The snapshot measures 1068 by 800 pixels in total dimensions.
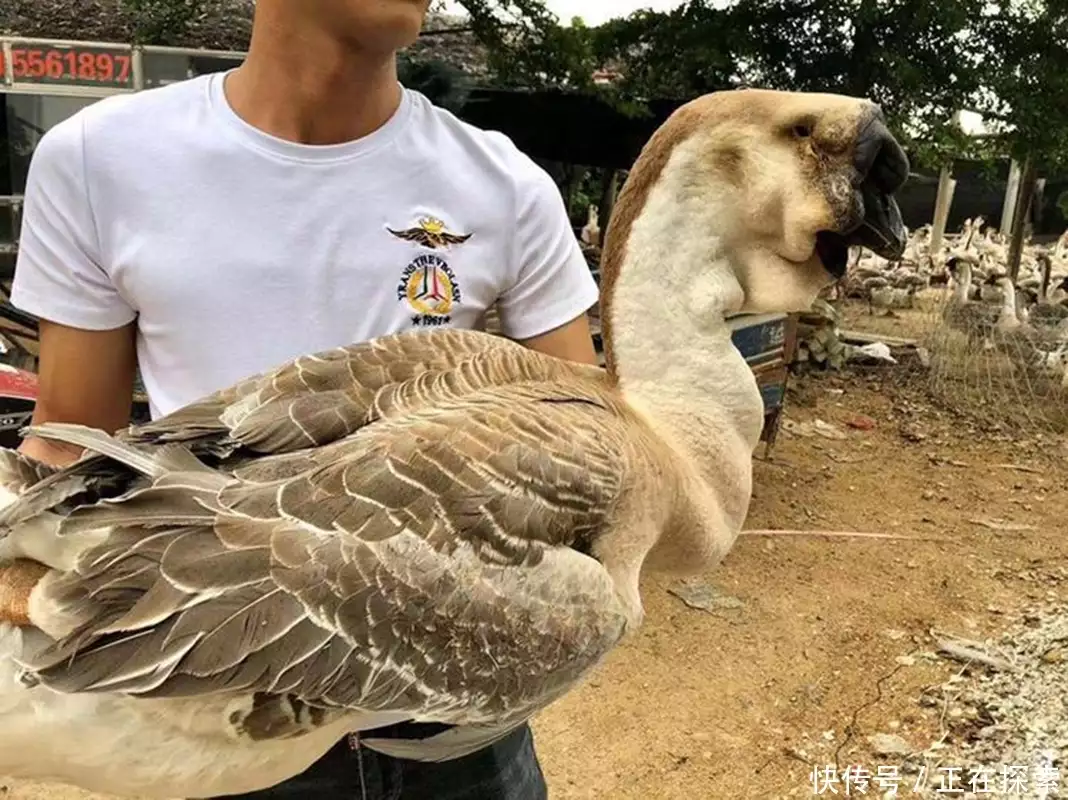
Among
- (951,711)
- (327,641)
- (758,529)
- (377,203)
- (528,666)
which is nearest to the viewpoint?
(327,641)

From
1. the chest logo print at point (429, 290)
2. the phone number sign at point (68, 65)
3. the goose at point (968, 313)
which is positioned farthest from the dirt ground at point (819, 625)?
the phone number sign at point (68, 65)

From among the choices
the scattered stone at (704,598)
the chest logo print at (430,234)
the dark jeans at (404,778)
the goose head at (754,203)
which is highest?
the goose head at (754,203)

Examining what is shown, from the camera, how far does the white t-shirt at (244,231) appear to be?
140 cm

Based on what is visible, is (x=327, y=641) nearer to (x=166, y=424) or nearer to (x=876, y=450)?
(x=166, y=424)

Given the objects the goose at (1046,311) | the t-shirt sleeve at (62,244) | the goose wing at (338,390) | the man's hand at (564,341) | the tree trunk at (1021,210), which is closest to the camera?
the goose wing at (338,390)

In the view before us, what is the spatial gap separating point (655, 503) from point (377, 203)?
604mm

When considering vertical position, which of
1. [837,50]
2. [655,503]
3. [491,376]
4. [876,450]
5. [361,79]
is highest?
[837,50]

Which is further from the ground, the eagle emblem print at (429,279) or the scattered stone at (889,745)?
the eagle emblem print at (429,279)

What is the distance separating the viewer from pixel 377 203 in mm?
1476

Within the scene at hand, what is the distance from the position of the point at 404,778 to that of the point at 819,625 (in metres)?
3.94

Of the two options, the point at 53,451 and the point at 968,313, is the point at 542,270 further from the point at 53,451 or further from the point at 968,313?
the point at 968,313

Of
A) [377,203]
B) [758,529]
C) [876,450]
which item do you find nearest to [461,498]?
[377,203]

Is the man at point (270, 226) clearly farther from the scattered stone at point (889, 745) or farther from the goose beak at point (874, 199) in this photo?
the scattered stone at point (889, 745)

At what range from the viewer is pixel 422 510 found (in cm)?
118
